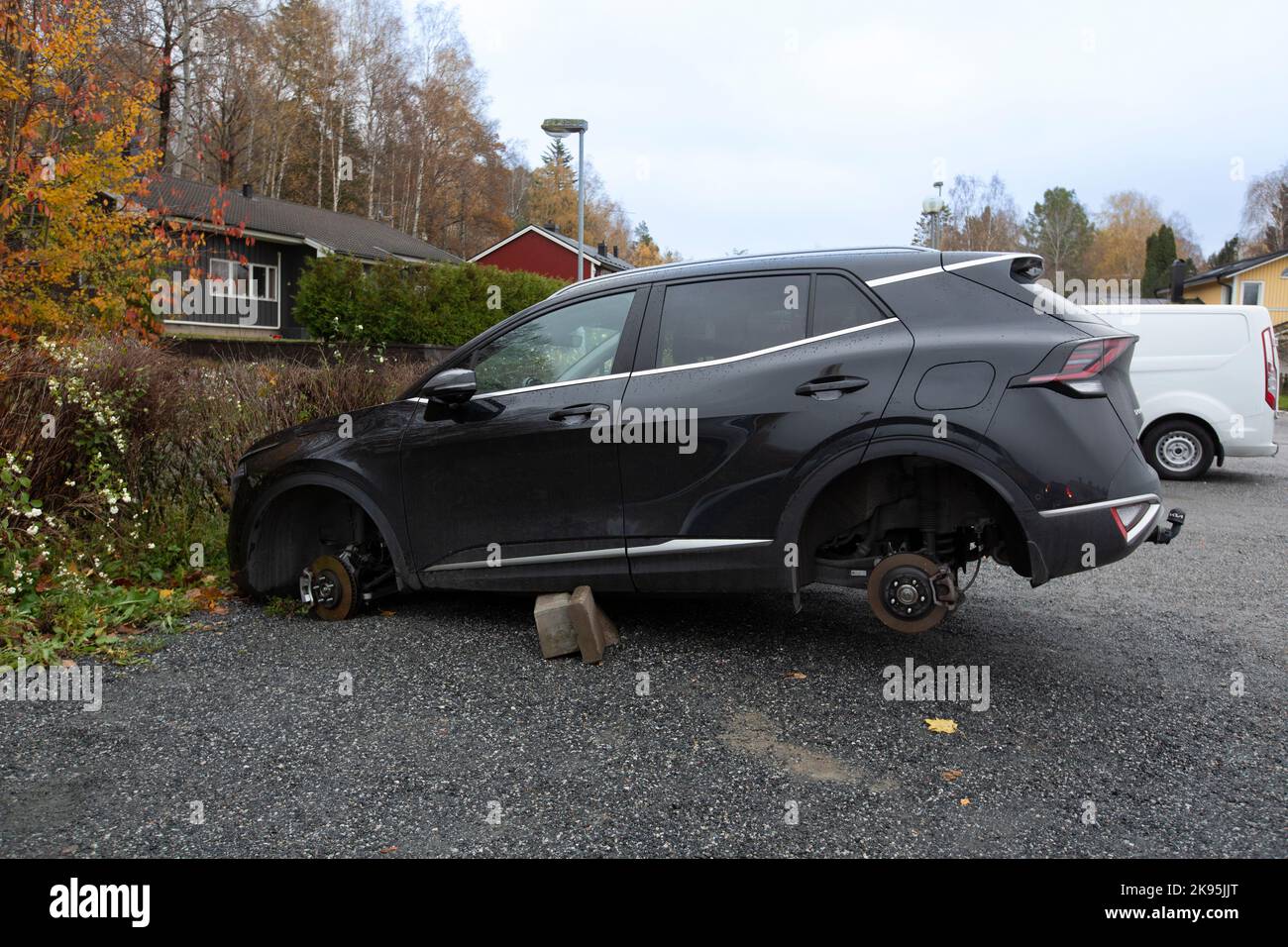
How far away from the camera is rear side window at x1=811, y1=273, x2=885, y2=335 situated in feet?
13.4

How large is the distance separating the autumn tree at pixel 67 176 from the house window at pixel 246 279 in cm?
2384

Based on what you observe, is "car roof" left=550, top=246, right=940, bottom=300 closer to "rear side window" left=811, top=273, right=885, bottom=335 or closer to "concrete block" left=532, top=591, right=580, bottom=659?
"rear side window" left=811, top=273, right=885, bottom=335

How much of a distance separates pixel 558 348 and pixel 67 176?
24.6ft

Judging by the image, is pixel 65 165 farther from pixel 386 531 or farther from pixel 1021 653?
pixel 1021 653

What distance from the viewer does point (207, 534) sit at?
6.16 meters

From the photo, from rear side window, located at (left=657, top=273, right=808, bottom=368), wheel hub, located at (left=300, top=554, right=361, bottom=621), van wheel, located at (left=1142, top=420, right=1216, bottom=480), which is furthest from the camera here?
van wheel, located at (left=1142, top=420, right=1216, bottom=480)

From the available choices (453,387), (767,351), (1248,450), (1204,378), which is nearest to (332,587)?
(453,387)

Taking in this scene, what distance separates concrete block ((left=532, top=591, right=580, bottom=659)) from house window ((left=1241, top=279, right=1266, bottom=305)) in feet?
177

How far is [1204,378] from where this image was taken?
11227mm

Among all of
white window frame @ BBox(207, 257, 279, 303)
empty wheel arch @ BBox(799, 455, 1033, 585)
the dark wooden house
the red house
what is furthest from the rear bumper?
the red house

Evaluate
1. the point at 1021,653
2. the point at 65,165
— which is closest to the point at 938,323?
the point at 1021,653

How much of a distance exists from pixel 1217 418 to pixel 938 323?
915cm

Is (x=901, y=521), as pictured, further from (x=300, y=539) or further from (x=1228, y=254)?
(x=1228, y=254)

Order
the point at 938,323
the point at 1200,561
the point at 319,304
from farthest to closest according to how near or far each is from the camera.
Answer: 1. the point at 319,304
2. the point at 1200,561
3. the point at 938,323
